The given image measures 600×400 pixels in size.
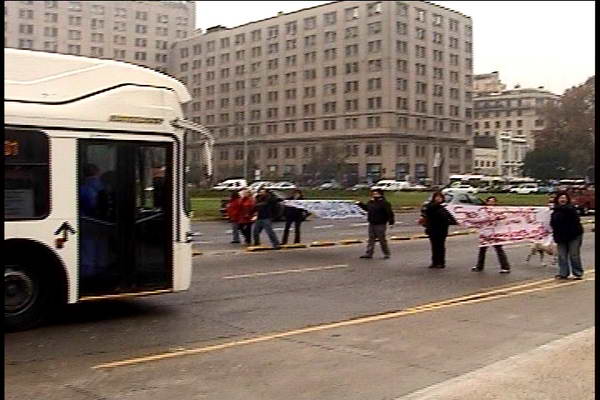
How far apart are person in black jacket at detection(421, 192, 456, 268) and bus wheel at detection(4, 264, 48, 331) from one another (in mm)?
9250

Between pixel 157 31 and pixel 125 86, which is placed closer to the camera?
pixel 125 86

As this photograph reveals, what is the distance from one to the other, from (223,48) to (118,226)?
70.2m

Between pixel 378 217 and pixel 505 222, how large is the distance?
2871 mm

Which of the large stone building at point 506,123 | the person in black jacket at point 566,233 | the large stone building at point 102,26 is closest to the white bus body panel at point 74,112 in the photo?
the person in black jacket at point 566,233

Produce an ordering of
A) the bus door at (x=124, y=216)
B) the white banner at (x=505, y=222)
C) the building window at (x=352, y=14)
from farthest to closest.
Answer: the building window at (x=352, y=14) → the white banner at (x=505, y=222) → the bus door at (x=124, y=216)

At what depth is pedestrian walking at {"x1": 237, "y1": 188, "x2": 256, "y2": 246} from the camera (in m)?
21.7

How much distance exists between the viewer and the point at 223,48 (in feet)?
255

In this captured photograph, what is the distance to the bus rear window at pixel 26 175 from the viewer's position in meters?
8.65

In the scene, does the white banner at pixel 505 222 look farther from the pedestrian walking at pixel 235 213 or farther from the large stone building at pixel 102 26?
the large stone building at pixel 102 26

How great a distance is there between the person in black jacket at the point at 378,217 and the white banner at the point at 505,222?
Result: 4.64 feet

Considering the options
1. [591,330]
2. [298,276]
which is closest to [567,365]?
[591,330]

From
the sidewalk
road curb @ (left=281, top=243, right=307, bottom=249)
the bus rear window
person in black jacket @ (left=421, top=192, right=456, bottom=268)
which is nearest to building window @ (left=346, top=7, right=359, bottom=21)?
road curb @ (left=281, top=243, right=307, bottom=249)

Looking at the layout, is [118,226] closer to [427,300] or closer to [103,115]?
[103,115]

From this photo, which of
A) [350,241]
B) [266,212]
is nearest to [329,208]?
[350,241]
